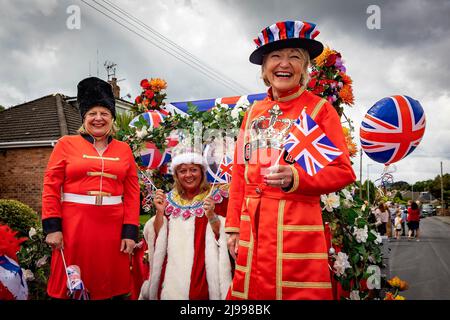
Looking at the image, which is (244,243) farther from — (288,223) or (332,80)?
(332,80)

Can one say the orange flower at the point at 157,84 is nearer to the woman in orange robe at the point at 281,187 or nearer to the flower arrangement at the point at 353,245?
the woman in orange robe at the point at 281,187

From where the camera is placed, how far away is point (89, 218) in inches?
111

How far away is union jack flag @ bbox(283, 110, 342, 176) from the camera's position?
6.69 feet

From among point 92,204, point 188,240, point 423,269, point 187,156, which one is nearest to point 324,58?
point 187,156

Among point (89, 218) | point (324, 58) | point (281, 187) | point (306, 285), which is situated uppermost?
point (324, 58)

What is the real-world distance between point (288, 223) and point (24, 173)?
12.7 metres

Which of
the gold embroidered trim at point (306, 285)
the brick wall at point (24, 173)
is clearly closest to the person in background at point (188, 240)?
the gold embroidered trim at point (306, 285)

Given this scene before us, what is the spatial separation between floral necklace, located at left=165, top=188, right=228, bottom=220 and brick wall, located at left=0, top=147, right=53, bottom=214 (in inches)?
405

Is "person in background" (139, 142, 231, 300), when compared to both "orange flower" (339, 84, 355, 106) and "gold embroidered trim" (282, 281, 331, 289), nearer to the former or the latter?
"gold embroidered trim" (282, 281, 331, 289)

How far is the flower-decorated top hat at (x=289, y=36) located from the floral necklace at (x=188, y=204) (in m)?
1.43

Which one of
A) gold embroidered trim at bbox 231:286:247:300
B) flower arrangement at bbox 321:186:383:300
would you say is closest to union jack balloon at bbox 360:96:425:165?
flower arrangement at bbox 321:186:383:300

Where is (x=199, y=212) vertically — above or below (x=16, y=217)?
above

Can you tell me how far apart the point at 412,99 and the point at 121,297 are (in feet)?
10.8
